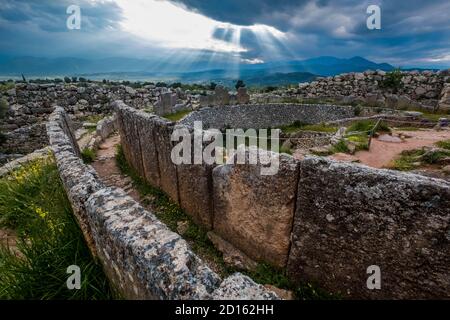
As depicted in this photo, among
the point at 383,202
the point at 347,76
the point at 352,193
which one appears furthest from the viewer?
the point at 347,76

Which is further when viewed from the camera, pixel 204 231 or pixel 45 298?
pixel 204 231

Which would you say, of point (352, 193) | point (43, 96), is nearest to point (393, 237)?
point (352, 193)

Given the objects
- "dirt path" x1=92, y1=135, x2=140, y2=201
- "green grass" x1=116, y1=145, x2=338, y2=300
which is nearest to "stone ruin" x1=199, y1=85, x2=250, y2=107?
"dirt path" x1=92, y1=135, x2=140, y2=201

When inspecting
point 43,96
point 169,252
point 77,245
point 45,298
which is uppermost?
point 43,96

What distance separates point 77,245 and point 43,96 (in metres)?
20.9

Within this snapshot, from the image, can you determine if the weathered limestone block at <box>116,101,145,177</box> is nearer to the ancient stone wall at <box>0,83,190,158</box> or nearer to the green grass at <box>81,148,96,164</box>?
the green grass at <box>81,148,96,164</box>

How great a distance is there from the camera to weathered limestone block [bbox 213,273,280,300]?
4.72 ft

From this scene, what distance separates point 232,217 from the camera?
407 cm

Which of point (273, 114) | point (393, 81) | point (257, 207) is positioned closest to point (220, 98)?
point (273, 114)

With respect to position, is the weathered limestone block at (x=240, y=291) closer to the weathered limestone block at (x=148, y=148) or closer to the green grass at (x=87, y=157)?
the weathered limestone block at (x=148, y=148)

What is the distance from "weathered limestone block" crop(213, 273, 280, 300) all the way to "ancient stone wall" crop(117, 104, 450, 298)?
5.28 feet

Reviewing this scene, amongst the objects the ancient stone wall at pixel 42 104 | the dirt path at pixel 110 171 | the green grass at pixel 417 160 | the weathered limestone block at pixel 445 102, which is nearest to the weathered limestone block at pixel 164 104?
the ancient stone wall at pixel 42 104

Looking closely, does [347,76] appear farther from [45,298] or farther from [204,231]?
[45,298]

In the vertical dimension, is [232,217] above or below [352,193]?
below
